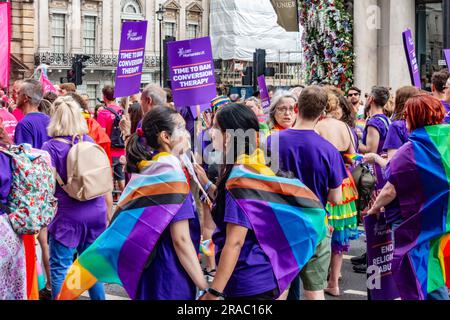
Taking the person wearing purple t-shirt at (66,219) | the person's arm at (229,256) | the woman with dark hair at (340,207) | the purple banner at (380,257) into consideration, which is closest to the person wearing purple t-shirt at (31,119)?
the person wearing purple t-shirt at (66,219)

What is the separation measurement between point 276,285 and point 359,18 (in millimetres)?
13715

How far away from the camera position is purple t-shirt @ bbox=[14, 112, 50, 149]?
7914mm

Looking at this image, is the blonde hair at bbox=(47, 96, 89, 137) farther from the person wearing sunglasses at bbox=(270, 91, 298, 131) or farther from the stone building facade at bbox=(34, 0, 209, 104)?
the stone building facade at bbox=(34, 0, 209, 104)

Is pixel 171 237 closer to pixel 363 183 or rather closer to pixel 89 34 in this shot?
pixel 363 183

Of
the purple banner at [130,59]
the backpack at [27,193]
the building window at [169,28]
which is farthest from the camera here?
the building window at [169,28]

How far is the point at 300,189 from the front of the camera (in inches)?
180

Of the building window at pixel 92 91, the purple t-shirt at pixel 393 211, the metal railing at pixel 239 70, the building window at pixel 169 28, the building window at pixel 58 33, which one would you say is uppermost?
the building window at pixel 169 28

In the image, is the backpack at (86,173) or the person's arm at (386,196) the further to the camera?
the backpack at (86,173)

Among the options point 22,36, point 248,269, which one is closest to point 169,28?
point 22,36

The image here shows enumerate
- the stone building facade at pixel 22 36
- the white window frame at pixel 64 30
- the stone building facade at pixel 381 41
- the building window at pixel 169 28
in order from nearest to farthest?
the stone building facade at pixel 381 41 → the stone building facade at pixel 22 36 → the white window frame at pixel 64 30 → the building window at pixel 169 28

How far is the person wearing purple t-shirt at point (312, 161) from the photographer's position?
19.0ft

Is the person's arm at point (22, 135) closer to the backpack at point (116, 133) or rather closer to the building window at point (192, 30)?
the backpack at point (116, 133)
